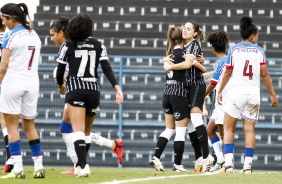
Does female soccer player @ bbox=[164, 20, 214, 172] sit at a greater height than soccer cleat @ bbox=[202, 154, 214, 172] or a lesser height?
greater

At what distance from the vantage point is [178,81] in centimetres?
1262

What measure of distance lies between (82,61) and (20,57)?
2.01ft

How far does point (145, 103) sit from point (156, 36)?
256 cm

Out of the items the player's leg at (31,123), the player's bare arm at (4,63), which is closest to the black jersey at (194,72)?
the player's leg at (31,123)

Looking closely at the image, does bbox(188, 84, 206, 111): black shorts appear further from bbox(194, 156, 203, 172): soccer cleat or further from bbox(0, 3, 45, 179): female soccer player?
bbox(0, 3, 45, 179): female soccer player

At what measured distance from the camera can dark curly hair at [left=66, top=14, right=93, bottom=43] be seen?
1013cm

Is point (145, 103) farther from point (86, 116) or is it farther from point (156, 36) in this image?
point (86, 116)

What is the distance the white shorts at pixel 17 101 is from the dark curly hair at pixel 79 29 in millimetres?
659

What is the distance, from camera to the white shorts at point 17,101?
10039mm

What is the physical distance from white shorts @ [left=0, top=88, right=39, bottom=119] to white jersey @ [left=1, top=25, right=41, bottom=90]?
0.06 m

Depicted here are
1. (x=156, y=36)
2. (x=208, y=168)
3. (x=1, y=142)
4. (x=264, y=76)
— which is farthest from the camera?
(x=156, y=36)

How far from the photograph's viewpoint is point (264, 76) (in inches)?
457

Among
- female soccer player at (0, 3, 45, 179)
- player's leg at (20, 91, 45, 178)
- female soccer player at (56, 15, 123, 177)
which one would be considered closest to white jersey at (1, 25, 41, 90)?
female soccer player at (0, 3, 45, 179)

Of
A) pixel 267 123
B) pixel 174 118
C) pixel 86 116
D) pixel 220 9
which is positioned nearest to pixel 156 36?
pixel 220 9
